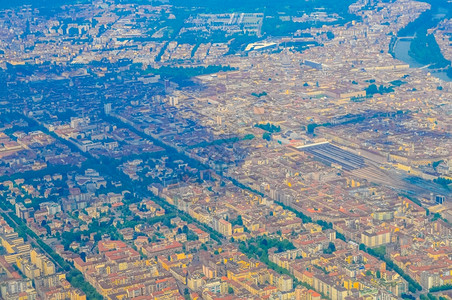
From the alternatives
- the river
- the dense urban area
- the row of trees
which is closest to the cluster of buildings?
the dense urban area

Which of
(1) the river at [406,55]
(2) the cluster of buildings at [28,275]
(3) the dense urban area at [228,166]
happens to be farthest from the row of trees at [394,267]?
(1) the river at [406,55]

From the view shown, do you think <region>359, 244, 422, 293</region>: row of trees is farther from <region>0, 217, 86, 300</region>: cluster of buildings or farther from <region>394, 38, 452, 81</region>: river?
<region>394, 38, 452, 81</region>: river

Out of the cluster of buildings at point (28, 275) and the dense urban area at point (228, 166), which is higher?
the cluster of buildings at point (28, 275)

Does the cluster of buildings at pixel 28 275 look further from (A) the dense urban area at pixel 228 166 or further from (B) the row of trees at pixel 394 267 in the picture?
(B) the row of trees at pixel 394 267

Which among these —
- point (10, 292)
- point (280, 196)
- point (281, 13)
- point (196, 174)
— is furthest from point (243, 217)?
point (281, 13)

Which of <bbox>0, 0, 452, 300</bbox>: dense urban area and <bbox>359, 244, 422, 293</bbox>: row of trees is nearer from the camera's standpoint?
<bbox>359, 244, 422, 293</bbox>: row of trees

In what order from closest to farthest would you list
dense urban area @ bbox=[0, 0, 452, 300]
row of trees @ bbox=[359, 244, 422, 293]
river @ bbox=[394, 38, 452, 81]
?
row of trees @ bbox=[359, 244, 422, 293] → dense urban area @ bbox=[0, 0, 452, 300] → river @ bbox=[394, 38, 452, 81]
